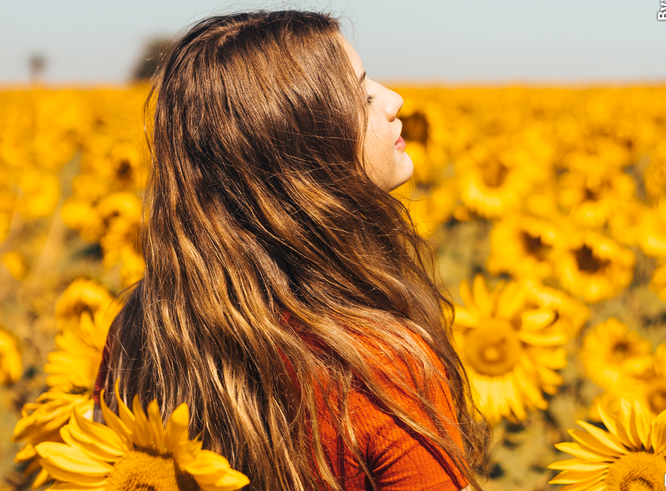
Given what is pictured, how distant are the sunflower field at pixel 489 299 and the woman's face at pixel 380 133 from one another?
1.40 feet

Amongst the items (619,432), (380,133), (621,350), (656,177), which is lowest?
(621,350)

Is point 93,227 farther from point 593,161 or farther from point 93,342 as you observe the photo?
point 593,161

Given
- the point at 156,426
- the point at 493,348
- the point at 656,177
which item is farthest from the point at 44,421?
the point at 656,177

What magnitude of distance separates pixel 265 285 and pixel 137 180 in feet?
6.33

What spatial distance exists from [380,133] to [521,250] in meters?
1.50

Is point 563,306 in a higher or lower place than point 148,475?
lower

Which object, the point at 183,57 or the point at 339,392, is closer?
the point at 339,392

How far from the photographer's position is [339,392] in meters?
0.95

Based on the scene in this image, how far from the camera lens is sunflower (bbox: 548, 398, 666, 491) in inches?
32.4

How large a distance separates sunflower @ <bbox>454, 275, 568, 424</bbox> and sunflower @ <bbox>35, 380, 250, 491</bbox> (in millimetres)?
1160

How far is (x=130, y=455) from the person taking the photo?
2.64 feet

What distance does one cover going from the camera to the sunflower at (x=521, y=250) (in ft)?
7.75

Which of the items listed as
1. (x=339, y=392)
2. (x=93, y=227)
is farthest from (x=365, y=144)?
(x=93, y=227)

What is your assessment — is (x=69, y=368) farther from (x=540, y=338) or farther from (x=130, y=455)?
(x=540, y=338)
